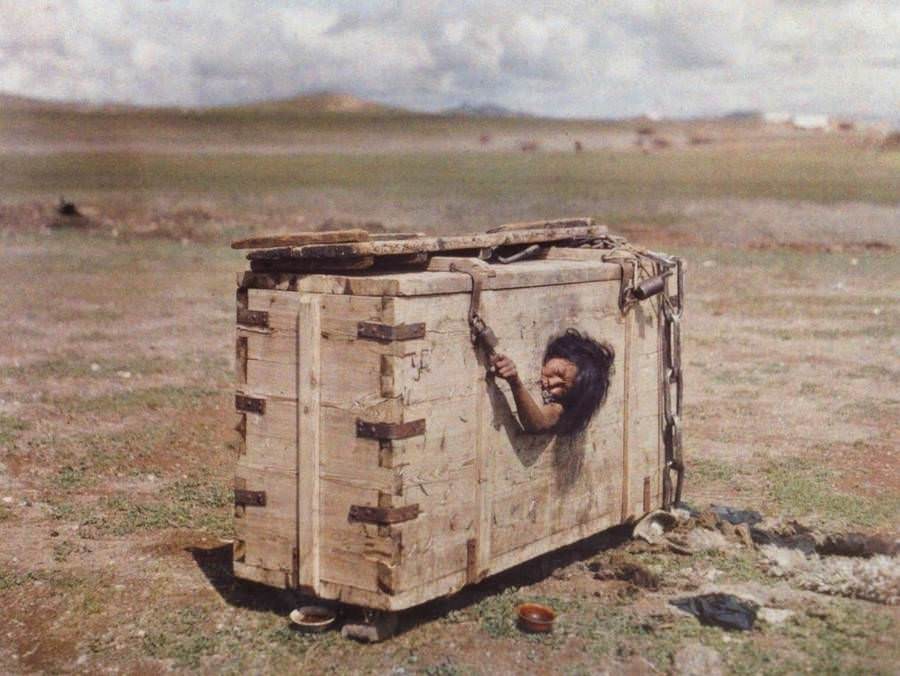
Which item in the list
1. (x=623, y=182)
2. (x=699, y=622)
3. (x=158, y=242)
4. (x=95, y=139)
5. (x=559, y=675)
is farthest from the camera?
(x=95, y=139)

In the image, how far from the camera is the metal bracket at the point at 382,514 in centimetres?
549

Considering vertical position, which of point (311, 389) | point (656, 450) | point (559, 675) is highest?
point (311, 389)

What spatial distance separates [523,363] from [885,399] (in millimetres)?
6357

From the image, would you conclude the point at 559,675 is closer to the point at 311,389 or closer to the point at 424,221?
the point at 311,389

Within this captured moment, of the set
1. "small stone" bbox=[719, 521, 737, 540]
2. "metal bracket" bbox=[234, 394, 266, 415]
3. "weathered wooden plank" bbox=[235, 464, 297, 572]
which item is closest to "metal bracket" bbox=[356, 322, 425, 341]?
"metal bracket" bbox=[234, 394, 266, 415]

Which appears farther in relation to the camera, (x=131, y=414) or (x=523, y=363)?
(x=131, y=414)

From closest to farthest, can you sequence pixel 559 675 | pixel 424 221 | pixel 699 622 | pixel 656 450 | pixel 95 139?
pixel 559 675 < pixel 699 622 < pixel 656 450 < pixel 424 221 < pixel 95 139

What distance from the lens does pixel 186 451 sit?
9.66 metres

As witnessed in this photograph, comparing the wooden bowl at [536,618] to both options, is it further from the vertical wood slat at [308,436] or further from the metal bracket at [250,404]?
the metal bracket at [250,404]

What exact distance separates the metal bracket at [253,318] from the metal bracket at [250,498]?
84cm

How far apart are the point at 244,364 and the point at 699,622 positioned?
2616mm

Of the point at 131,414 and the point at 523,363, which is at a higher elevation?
the point at 523,363

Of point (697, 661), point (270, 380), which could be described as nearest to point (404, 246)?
point (270, 380)

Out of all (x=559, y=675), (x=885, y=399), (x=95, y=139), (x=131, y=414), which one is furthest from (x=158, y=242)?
(x=95, y=139)
